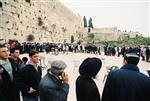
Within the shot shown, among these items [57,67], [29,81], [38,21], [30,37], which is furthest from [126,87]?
[38,21]

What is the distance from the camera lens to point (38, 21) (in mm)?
62156

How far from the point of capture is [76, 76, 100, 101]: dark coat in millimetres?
4926

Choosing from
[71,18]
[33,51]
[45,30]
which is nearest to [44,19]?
[45,30]

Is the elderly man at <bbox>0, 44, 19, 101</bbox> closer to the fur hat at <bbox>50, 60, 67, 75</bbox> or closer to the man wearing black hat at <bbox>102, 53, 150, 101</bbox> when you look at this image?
the fur hat at <bbox>50, 60, 67, 75</bbox>

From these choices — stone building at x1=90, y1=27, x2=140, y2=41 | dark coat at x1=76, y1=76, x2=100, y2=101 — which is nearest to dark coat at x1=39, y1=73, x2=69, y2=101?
dark coat at x1=76, y1=76, x2=100, y2=101

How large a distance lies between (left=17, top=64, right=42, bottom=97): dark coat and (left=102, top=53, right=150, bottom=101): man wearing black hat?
1.69m

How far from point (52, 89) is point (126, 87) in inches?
38.6

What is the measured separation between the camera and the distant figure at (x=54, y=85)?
16.9ft

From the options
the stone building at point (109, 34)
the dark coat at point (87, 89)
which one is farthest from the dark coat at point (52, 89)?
the stone building at point (109, 34)

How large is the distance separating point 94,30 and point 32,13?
5852cm

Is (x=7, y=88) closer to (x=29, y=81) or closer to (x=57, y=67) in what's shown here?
(x=29, y=81)

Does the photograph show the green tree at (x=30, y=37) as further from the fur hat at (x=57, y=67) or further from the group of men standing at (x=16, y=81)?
the fur hat at (x=57, y=67)

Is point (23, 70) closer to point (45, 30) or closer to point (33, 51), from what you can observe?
point (33, 51)

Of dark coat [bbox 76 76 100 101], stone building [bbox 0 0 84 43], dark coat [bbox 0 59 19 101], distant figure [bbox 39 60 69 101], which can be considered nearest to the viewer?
dark coat [bbox 76 76 100 101]
